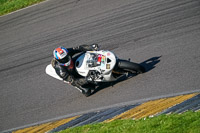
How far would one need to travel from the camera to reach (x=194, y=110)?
8.15 meters

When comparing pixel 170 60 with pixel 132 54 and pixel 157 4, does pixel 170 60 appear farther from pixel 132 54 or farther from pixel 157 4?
pixel 157 4

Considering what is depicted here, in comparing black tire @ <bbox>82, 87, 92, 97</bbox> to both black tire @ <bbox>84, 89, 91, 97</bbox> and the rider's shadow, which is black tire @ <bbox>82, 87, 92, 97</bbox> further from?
the rider's shadow

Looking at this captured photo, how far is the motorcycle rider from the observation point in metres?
9.84

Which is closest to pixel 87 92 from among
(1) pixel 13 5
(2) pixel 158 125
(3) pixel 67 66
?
(3) pixel 67 66

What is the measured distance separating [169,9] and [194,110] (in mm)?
6120

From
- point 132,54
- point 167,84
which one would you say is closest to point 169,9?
point 132,54

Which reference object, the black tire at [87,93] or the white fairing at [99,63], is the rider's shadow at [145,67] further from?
the white fairing at [99,63]

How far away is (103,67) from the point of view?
9.91m

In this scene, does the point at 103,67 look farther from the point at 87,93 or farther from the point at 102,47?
the point at 102,47

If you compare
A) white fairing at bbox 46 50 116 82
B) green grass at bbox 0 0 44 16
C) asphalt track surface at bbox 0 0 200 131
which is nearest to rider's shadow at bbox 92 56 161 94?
asphalt track surface at bbox 0 0 200 131

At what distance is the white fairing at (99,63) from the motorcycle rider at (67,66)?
0.19 m

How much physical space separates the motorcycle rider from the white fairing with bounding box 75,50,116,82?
19 centimetres

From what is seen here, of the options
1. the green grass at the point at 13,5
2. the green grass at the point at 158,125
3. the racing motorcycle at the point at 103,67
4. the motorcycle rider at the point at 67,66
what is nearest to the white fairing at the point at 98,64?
the racing motorcycle at the point at 103,67

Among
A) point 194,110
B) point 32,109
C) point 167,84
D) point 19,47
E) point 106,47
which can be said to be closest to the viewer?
point 194,110
